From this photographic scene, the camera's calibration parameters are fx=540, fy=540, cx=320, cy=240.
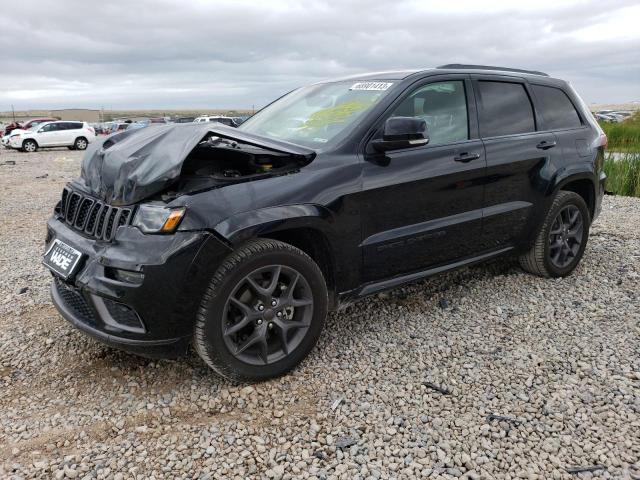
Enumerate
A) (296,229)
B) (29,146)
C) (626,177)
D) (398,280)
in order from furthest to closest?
(29,146) → (626,177) → (398,280) → (296,229)

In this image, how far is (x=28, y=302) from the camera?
4.33 metres

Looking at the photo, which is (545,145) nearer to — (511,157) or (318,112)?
(511,157)

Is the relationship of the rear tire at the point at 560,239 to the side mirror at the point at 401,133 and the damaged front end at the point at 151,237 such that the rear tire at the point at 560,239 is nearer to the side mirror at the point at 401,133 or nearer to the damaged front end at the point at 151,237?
the side mirror at the point at 401,133

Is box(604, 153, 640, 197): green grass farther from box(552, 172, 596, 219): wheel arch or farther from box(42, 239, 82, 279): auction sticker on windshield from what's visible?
box(42, 239, 82, 279): auction sticker on windshield

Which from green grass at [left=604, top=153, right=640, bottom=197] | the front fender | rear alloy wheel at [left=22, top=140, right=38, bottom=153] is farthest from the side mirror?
rear alloy wheel at [left=22, top=140, right=38, bottom=153]

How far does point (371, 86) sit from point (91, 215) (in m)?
2.00

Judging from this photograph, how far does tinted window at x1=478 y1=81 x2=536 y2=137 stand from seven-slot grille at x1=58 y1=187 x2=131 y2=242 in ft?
8.47

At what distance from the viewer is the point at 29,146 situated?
26.2 meters


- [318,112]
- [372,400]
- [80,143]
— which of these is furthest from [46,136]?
[372,400]

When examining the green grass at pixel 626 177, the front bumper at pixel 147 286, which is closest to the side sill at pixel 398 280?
the front bumper at pixel 147 286

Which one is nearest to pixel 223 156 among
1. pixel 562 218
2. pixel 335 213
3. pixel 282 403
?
pixel 335 213

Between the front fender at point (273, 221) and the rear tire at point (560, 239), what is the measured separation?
2.25m

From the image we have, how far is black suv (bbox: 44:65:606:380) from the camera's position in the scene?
8.91ft

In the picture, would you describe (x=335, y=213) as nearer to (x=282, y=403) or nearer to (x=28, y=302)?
(x=282, y=403)
